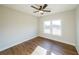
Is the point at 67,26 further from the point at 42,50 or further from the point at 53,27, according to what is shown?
the point at 42,50

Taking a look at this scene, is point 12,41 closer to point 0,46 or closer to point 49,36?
point 0,46

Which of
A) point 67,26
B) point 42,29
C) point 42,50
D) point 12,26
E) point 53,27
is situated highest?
point 12,26

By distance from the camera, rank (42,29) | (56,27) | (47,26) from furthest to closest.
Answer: (42,29)
(47,26)
(56,27)

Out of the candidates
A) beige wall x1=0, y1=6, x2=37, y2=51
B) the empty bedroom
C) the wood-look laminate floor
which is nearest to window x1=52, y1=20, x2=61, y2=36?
the empty bedroom

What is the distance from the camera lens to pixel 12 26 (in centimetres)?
304

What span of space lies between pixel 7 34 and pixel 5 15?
0.86 metres

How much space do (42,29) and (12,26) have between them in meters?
2.84

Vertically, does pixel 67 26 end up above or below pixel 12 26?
below

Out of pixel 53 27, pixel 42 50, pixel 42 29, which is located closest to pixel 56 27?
pixel 53 27

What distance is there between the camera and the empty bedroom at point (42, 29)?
2535 millimetres

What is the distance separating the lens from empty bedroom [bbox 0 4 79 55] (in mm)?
2535
